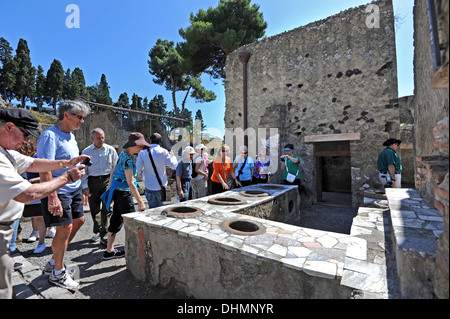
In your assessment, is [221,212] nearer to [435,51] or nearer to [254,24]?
[435,51]

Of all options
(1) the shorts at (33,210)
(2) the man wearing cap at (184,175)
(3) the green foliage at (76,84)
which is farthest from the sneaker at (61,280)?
(3) the green foliage at (76,84)

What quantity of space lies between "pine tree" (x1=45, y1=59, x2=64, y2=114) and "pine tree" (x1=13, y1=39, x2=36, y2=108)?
2.53 meters

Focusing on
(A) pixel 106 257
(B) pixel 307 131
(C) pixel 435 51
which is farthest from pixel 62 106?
(B) pixel 307 131

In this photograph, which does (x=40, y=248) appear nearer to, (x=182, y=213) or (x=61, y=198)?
(x=61, y=198)

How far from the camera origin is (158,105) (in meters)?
34.0

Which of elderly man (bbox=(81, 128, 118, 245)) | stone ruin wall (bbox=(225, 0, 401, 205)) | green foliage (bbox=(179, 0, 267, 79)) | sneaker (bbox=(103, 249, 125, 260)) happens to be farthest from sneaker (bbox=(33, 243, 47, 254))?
green foliage (bbox=(179, 0, 267, 79))

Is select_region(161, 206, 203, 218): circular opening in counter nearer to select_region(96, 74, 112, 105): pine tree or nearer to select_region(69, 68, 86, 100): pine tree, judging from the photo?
select_region(69, 68, 86, 100): pine tree

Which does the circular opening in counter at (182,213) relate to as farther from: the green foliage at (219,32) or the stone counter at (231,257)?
the green foliage at (219,32)

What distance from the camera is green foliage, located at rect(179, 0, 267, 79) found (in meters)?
12.1

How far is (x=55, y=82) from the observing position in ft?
89.1

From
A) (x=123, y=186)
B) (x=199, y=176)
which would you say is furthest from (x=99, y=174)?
(x=199, y=176)

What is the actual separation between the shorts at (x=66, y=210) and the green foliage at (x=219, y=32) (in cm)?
1160

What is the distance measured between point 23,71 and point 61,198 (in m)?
30.3

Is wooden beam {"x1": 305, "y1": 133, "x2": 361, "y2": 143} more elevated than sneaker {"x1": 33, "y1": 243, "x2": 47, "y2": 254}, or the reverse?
wooden beam {"x1": 305, "y1": 133, "x2": 361, "y2": 143}
